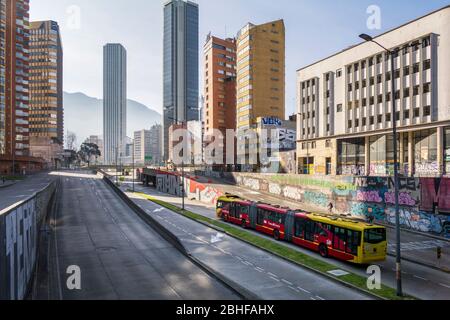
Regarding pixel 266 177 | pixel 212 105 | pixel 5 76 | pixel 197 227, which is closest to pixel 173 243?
pixel 197 227

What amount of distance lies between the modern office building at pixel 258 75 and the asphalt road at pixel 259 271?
77.6 meters

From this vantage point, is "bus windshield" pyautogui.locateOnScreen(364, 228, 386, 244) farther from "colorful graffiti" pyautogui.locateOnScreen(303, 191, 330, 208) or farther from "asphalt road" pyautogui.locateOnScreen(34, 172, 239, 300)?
"colorful graffiti" pyautogui.locateOnScreen(303, 191, 330, 208)

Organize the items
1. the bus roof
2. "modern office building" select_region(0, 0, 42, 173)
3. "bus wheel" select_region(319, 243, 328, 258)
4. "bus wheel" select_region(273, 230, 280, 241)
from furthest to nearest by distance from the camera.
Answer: "modern office building" select_region(0, 0, 42, 173) < "bus wheel" select_region(273, 230, 280, 241) < "bus wheel" select_region(319, 243, 328, 258) < the bus roof

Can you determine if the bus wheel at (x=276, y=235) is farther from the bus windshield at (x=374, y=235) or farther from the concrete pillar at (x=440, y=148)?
the concrete pillar at (x=440, y=148)

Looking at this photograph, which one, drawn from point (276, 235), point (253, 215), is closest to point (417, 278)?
point (276, 235)

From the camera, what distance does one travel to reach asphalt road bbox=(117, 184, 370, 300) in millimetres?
19031

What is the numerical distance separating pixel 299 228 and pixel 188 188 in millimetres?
42014

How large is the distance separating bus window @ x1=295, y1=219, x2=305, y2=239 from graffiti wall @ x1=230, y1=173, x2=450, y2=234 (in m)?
14.5

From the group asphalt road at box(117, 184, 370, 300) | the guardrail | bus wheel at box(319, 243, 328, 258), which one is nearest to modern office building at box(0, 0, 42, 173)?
asphalt road at box(117, 184, 370, 300)

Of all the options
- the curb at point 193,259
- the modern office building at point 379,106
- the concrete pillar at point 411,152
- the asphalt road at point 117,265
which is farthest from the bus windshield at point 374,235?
the concrete pillar at point 411,152

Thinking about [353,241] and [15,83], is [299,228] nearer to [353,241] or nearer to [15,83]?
[353,241]

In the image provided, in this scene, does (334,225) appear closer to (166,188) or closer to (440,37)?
(440,37)

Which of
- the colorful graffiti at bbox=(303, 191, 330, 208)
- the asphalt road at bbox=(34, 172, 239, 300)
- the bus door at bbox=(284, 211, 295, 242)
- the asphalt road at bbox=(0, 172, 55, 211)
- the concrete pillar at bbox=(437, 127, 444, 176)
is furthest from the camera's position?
the colorful graffiti at bbox=(303, 191, 330, 208)

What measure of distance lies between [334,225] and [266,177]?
41717 millimetres
